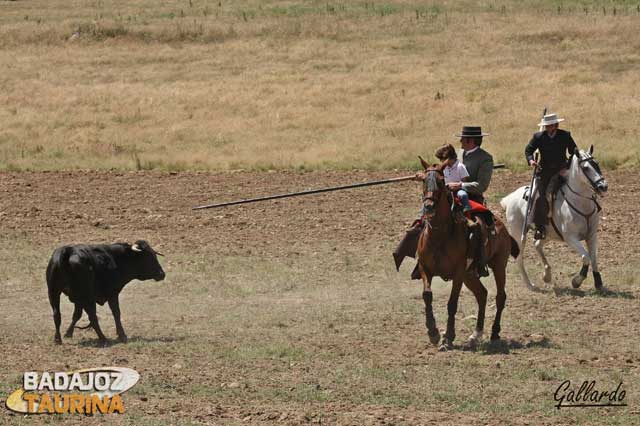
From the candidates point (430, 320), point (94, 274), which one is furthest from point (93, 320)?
point (430, 320)

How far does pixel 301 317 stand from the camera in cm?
1386

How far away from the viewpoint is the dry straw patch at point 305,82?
1194 inches

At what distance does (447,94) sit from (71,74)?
1454 cm

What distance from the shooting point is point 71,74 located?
4325cm

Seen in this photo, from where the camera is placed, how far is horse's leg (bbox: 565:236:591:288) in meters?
15.1

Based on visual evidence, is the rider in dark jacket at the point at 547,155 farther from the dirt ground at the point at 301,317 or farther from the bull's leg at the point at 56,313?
the bull's leg at the point at 56,313

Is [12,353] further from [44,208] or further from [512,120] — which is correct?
[512,120]

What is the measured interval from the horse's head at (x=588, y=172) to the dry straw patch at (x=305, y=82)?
35.9 ft

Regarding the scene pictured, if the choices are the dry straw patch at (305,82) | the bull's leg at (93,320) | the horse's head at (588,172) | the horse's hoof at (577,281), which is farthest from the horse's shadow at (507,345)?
the dry straw patch at (305,82)

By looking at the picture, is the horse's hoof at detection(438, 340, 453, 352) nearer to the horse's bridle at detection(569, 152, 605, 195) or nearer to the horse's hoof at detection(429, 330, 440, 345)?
the horse's hoof at detection(429, 330, 440, 345)

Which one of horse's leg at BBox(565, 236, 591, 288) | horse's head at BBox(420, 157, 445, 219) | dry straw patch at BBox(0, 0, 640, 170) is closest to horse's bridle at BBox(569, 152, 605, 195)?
horse's leg at BBox(565, 236, 591, 288)

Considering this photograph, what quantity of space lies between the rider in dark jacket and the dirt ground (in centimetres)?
99

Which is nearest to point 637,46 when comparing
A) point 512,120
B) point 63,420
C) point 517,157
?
point 512,120
